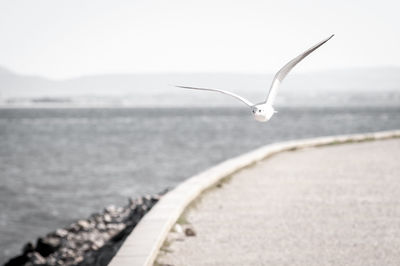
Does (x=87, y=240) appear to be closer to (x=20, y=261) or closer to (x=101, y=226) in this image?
(x=101, y=226)

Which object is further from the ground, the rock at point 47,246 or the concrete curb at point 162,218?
the concrete curb at point 162,218

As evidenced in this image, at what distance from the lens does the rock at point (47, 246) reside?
12.5m

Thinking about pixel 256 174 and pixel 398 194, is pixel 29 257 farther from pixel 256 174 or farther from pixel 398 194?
pixel 398 194

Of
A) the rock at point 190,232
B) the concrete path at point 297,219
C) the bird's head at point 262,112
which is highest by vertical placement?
the bird's head at point 262,112

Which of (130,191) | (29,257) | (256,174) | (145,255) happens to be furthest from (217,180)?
(130,191)

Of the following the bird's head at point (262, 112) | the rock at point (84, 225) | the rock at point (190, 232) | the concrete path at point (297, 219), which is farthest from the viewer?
the rock at point (84, 225)

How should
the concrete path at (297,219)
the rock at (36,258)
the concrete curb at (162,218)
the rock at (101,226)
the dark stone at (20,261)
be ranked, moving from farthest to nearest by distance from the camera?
the dark stone at (20,261)
the rock at (101,226)
the rock at (36,258)
the concrete path at (297,219)
the concrete curb at (162,218)

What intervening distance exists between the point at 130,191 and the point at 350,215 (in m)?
18.5

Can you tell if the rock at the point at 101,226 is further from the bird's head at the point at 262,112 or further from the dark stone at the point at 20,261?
the bird's head at the point at 262,112

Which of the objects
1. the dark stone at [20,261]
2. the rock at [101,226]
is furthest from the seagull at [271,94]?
the dark stone at [20,261]

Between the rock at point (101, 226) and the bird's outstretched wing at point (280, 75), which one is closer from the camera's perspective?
the bird's outstretched wing at point (280, 75)

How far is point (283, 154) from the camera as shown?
16.4 m

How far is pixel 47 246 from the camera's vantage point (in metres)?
12.6

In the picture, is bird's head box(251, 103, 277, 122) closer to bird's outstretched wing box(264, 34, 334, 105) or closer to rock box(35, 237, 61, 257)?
bird's outstretched wing box(264, 34, 334, 105)
